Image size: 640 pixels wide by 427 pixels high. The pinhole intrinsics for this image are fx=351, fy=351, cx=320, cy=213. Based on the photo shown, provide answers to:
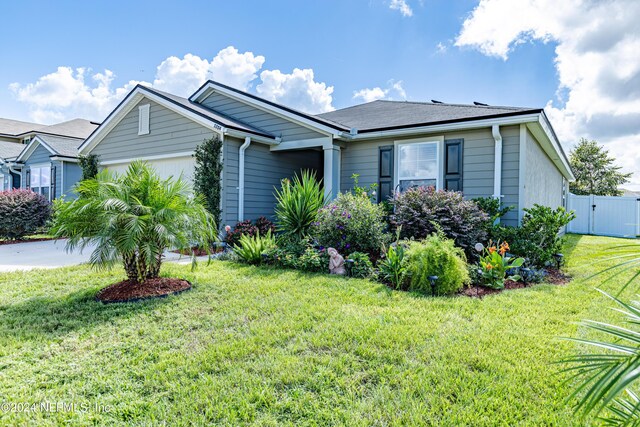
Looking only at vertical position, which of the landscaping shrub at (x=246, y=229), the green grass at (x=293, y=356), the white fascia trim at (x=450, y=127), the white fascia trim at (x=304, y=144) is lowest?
the green grass at (x=293, y=356)

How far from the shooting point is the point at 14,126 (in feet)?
83.1

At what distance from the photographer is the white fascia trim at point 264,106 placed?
9.21 metres

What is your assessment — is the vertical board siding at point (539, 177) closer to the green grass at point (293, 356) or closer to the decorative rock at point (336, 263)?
the green grass at point (293, 356)

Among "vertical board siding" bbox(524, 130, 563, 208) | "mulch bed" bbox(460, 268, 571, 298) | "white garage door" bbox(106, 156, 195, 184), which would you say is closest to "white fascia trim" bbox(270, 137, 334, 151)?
"white garage door" bbox(106, 156, 195, 184)

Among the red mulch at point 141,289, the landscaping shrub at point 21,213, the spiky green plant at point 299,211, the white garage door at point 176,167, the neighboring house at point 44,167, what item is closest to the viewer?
the red mulch at point 141,289

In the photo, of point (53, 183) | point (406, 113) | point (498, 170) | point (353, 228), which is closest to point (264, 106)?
point (406, 113)

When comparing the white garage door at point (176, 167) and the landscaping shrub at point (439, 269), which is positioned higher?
the white garage door at point (176, 167)

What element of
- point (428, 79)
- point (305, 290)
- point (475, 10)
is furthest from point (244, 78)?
point (305, 290)

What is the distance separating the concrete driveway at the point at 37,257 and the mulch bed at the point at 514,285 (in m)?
5.82

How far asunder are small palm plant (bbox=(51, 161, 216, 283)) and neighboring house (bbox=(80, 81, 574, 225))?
4279 mm

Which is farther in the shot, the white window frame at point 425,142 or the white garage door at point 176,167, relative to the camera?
the white garage door at point 176,167

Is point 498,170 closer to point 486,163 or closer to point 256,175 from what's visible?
point 486,163

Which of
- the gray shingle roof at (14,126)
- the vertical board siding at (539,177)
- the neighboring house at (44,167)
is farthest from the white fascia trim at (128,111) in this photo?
the gray shingle roof at (14,126)

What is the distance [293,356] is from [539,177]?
33.2 feet
